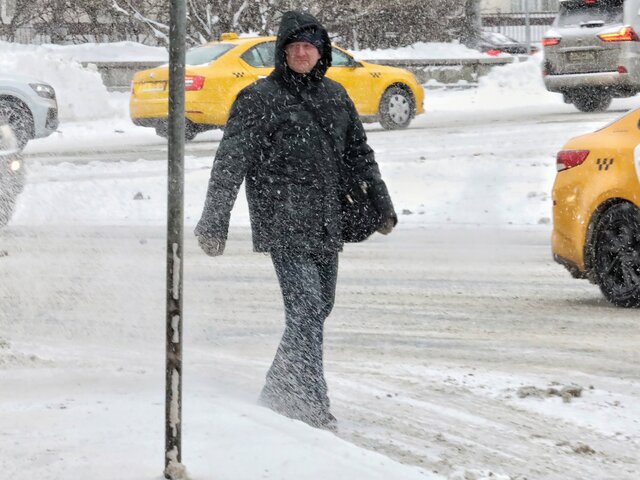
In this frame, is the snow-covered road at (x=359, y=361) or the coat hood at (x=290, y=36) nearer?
the snow-covered road at (x=359, y=361)

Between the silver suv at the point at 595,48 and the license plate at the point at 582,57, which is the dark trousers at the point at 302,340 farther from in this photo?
the license plate at the point at 582,57

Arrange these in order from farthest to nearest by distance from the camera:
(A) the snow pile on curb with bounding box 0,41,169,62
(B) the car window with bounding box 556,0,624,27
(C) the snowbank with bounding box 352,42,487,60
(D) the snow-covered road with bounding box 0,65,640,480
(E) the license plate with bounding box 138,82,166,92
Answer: (C) the snowbank with bounding box 352,42,487,60, (A) the snow pile on curb with bounding box 0,41,169,62, (B) the car window with bounding box 556,0,624,27, (E) the license plate with bounding box 138,82,166,92, (D) the snow-covered road with bounding box 0,65,640,480

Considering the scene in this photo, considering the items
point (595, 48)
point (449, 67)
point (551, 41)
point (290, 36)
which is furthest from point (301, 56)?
point (449, 67)

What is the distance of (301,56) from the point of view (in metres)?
5.75

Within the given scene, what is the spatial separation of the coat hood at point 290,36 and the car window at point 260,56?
14583mm

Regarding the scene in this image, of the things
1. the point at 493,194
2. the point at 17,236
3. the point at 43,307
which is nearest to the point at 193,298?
the point at 43,307

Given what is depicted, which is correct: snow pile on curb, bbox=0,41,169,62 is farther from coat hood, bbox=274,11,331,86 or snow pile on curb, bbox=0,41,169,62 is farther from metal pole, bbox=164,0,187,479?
metal pole, bbox=164,0,187,479

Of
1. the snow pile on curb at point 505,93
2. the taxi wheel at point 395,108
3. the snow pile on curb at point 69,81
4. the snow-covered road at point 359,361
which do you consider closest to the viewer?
the snow-covered road at point 359,361

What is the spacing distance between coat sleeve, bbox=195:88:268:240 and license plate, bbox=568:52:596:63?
1614cm

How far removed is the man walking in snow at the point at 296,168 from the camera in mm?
5695

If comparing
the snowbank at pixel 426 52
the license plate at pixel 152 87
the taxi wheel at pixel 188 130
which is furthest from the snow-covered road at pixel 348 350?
the snowbank at pixel 426 52

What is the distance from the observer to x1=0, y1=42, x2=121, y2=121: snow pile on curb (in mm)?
26203

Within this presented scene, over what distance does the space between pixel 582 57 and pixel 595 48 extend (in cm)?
31

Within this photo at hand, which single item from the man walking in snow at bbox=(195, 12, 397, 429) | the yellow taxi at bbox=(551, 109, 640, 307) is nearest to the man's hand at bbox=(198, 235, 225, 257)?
the man walking in snow at bbox=(195, 12, 397, 429)
